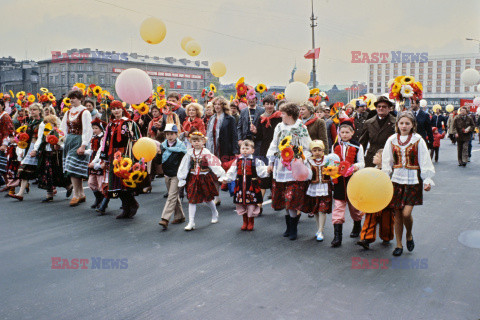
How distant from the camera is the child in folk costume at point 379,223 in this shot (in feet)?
18.5

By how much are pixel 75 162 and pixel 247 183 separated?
3.55 meters

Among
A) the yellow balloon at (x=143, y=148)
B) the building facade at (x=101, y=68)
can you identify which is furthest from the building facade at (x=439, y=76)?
the yellow balloon at (x=143, y=148)

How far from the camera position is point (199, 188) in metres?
6.73

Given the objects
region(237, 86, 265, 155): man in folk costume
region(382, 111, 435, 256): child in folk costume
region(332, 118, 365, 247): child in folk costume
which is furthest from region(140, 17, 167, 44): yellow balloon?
region(382, 111, 435, 256): child in folk costume

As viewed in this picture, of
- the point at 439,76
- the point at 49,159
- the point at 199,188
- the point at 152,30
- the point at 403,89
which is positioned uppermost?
the point at 439,76

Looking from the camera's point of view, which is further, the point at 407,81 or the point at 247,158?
the point at 247,158

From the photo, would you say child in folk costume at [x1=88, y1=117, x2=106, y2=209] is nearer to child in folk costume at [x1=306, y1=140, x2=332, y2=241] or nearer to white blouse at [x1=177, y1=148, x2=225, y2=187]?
white blouse at [x1=177, y1=148, x2=225, y2=187]

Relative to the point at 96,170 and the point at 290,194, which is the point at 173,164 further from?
the point at 290,194

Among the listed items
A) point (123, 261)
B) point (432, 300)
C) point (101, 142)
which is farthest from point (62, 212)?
point (432, 300)

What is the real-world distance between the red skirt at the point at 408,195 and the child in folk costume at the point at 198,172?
257 cm

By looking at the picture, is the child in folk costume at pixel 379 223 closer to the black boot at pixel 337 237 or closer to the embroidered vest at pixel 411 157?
the black boot at pixel 337 237

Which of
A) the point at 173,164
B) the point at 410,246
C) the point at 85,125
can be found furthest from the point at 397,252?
the point at 85,125

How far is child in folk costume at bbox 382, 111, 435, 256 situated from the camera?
17.0ft

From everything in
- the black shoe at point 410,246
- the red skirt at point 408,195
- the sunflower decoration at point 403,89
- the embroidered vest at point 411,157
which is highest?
the sunflower decoration at point 403,89
